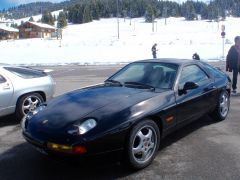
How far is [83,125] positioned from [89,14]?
155m

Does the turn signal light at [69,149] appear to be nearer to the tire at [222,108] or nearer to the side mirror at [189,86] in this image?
the side mirror at [189,86]

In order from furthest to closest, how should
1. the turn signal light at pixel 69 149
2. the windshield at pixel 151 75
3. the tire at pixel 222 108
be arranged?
the tire at pixel 222 108 → the windshield at pixel 151 75 → the turn signal light at pixel 69 149

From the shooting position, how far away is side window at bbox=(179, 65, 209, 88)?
558 cm

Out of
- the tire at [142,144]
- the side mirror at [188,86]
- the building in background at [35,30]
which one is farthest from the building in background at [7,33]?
the tire at [142,144]

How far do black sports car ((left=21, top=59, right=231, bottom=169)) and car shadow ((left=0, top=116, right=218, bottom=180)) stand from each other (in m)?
0.14

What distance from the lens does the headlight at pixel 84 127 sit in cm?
402

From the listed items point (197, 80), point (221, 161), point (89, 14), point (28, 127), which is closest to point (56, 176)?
point (28, 127)

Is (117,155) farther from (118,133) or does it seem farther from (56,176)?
(56,176)

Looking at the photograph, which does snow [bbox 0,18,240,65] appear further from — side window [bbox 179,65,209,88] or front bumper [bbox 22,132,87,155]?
front bumper [bbox 22,132,87,155]

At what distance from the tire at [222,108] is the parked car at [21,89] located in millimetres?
3343

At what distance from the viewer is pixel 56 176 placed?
4266 mm

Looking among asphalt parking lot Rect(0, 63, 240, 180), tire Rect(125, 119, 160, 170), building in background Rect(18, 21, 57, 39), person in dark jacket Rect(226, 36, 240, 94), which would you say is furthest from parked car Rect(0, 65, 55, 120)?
building in background Rect(18, 21, 57, 39)

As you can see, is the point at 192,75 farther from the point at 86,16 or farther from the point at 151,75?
the point at 86,16

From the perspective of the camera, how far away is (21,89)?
6.93 meters
